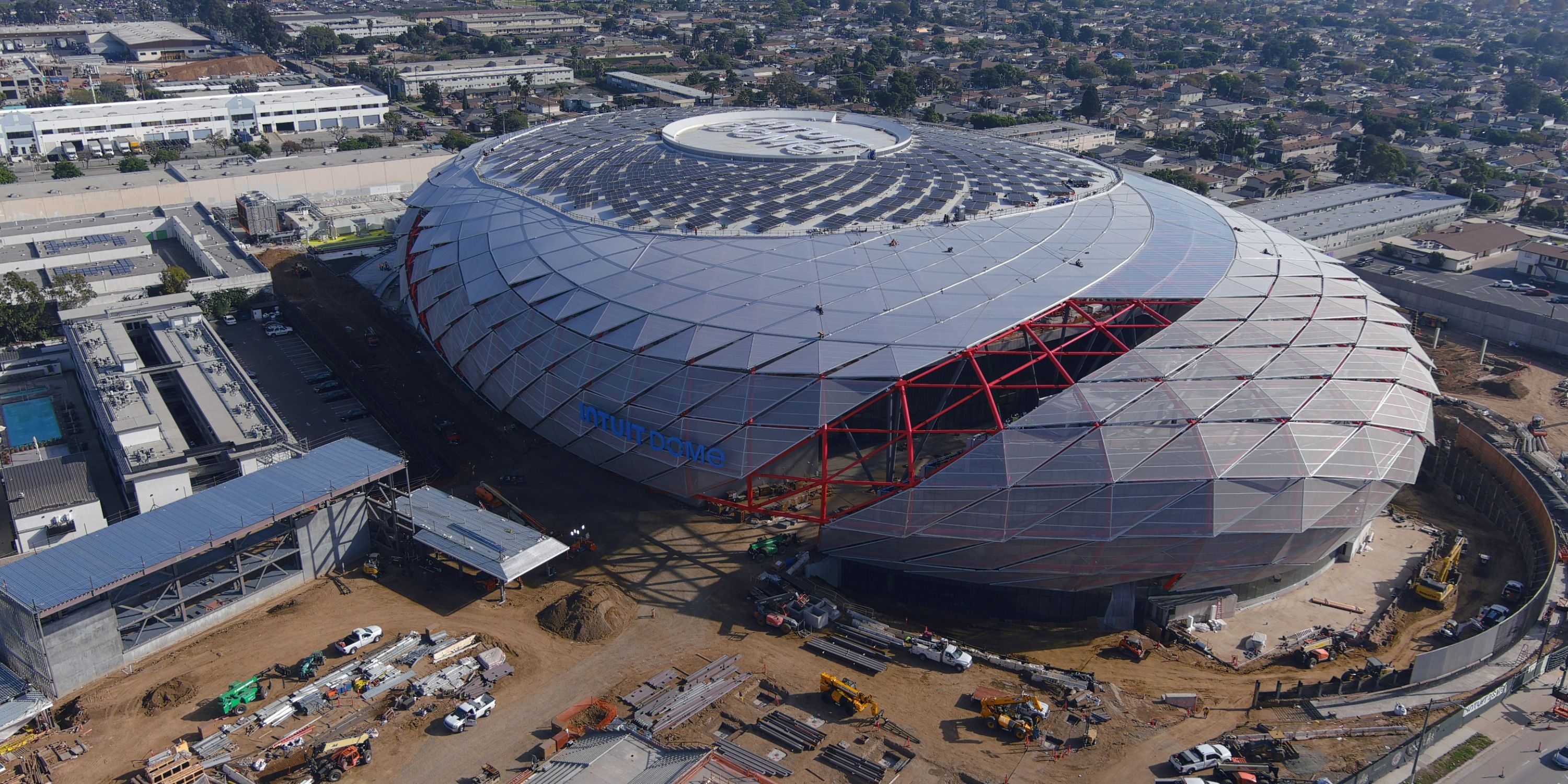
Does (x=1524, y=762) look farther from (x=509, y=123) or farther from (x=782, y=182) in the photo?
(x=509, y=123)

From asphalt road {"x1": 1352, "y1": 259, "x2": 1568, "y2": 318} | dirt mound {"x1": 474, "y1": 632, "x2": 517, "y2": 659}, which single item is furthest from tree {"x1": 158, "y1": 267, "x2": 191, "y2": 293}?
asphalt road {"x1": 1352, "y1": 259, "x2": 1568, "y2": 318}

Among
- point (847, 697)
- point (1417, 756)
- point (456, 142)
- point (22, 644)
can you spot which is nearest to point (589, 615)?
point (847, 697)

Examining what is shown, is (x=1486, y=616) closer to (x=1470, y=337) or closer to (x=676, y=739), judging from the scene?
(x=676, y=739)

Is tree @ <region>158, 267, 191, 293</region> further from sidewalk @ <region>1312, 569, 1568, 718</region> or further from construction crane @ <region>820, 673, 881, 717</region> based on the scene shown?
sidewalk @ <region>1312, 569, 1568, 718</region>

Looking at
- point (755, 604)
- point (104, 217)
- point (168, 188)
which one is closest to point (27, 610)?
point (755, 604)

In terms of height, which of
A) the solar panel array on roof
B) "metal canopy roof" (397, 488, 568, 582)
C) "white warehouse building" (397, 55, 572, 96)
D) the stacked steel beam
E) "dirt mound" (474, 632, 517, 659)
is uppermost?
the solar panel array on roof

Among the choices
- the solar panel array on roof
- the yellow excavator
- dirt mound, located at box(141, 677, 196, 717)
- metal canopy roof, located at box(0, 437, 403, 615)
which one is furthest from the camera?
the solar panel array on roof

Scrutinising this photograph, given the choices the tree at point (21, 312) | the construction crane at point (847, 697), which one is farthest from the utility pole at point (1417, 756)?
the tree at point (21, 312)
